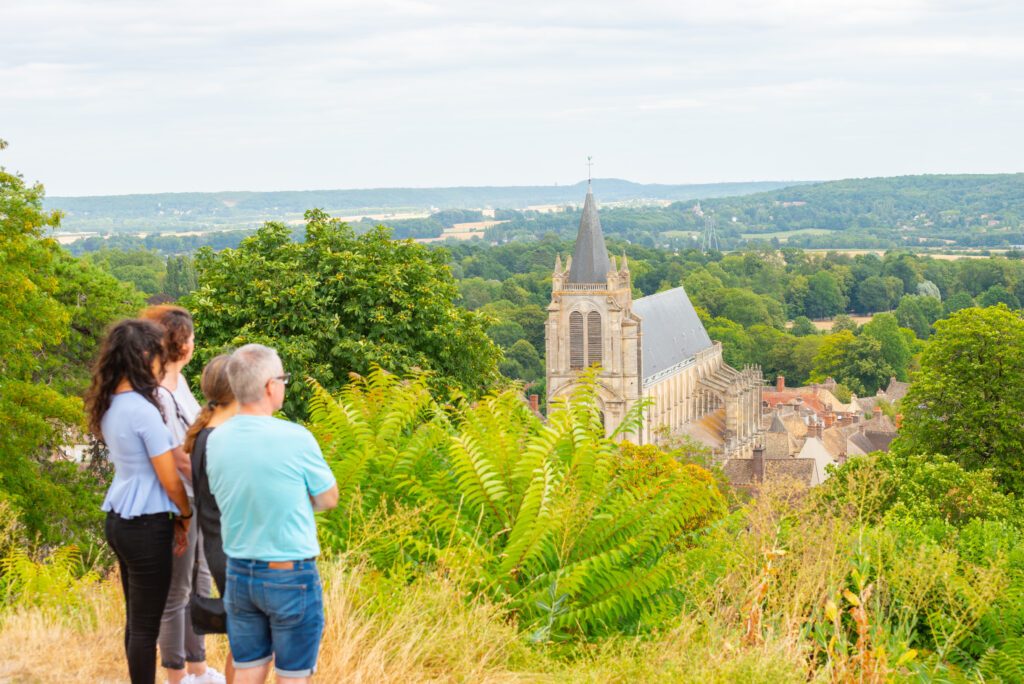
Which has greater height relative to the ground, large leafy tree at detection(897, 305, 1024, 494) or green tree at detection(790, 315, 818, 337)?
large leafy tree at detection(897, 305, 1024, 494)

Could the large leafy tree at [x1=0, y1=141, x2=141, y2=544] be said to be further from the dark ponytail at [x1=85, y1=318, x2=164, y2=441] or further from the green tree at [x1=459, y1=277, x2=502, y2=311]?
the green tree at [x1=459, y1=277, x2=502, y2=311]

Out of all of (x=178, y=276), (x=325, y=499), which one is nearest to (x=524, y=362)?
(x=178, y=276)

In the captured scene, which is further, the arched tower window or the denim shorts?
the arched tower window

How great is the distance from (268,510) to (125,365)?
3.90ft

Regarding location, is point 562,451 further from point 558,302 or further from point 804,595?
point 558,302

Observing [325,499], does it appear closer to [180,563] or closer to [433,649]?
[180,563]

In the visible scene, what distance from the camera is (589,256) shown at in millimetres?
63125

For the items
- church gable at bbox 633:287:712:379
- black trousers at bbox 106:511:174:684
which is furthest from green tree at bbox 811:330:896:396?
black trousers at bbox 106:511:174:684

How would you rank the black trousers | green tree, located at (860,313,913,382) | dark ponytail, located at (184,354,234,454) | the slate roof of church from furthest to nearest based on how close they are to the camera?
green tree, located at (860,313,913,382) → the slate roof of church → the black trousers → dark ponytail, located at (184,354,234,454)

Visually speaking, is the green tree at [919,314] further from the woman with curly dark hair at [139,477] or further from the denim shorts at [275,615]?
the denim shorts at [275,615]

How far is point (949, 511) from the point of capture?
22625 millimetres

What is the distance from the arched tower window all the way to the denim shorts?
189 feet

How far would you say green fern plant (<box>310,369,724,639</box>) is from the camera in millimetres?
7008

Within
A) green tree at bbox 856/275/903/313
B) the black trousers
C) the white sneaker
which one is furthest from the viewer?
green tree at bbox 856/275/903/313
